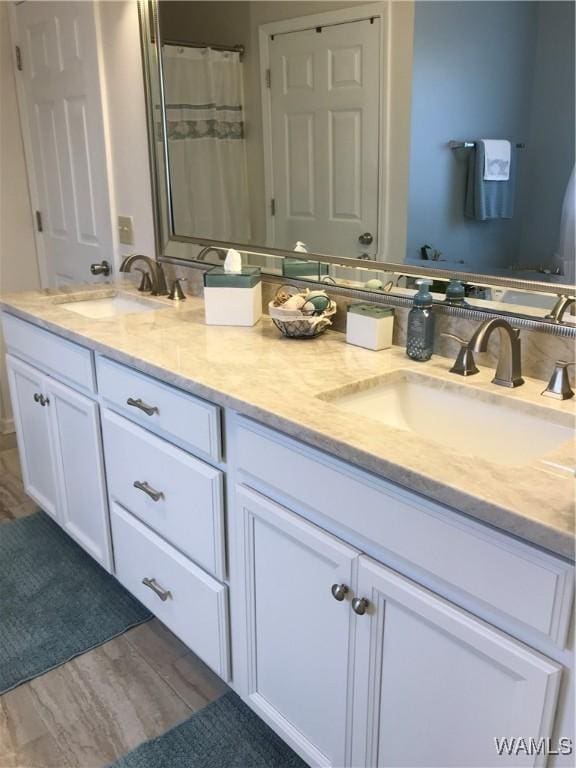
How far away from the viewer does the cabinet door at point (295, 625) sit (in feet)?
4.17

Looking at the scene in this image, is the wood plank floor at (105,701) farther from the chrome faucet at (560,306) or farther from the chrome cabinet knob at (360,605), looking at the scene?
the chrome faucet at (560,306)

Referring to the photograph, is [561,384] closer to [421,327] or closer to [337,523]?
[421,327]

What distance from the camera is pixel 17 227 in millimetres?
3285

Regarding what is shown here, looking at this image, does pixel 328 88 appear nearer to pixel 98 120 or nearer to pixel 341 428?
pixel 341 428

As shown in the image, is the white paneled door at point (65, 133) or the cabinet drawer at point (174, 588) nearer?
the cabinet drawer at point (174, 588)

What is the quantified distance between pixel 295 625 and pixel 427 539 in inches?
18.7

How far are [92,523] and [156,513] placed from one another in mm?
475

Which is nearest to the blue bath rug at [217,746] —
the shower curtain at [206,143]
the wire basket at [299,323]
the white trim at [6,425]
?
the wire basket at [299,323]

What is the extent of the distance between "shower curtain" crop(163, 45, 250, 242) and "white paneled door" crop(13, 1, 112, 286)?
43 centimetres

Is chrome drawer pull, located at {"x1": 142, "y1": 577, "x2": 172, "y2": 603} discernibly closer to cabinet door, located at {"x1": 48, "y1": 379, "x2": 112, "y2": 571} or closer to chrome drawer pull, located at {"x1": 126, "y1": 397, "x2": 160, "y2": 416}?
cabinet door, located at {"x1": 48, "y1": 379, "x2": 112, "y2": 571}

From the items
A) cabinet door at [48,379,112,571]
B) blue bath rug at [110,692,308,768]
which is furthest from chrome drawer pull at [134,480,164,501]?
blue bath rug at [110,692,308,768]

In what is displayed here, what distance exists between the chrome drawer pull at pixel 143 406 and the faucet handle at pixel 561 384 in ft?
2.97

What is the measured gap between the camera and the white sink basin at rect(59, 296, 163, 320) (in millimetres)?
2371

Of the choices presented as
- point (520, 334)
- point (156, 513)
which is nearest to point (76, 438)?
point (156, 513)
